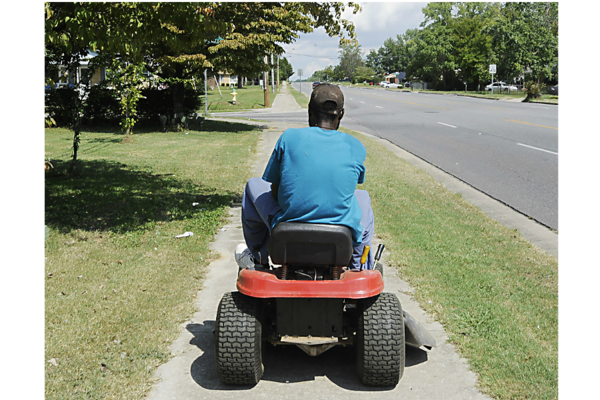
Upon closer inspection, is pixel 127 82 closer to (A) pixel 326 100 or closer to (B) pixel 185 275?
(B) pixel 185 275

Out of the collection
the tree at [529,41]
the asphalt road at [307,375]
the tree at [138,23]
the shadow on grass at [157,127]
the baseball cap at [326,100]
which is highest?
the tree at [529,41]

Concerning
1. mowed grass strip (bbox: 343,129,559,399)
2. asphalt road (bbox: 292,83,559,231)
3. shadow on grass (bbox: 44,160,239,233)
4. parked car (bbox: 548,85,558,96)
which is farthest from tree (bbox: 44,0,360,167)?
parked car (bbox: 548,85,558,96)

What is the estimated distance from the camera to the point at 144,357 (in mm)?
3650

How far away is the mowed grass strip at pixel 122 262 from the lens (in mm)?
3531

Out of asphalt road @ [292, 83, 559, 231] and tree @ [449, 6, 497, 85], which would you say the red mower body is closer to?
asphalt road @ [292, 83, 559, 231]

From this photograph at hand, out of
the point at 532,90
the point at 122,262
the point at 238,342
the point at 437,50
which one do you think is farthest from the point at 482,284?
the point at 437,50

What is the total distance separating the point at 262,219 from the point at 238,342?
792 millimetres

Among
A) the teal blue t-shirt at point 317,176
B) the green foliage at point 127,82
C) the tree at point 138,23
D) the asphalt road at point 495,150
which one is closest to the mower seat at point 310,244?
the teal blue t-shirt at point 317,176

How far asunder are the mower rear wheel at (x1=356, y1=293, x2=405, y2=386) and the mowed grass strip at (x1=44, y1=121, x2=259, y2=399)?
1.29m

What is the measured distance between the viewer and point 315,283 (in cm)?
312

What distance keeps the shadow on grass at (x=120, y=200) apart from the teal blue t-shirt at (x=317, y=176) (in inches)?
157

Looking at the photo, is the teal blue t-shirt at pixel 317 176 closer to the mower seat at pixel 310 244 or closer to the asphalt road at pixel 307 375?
the mower seat at pixel 310 244
